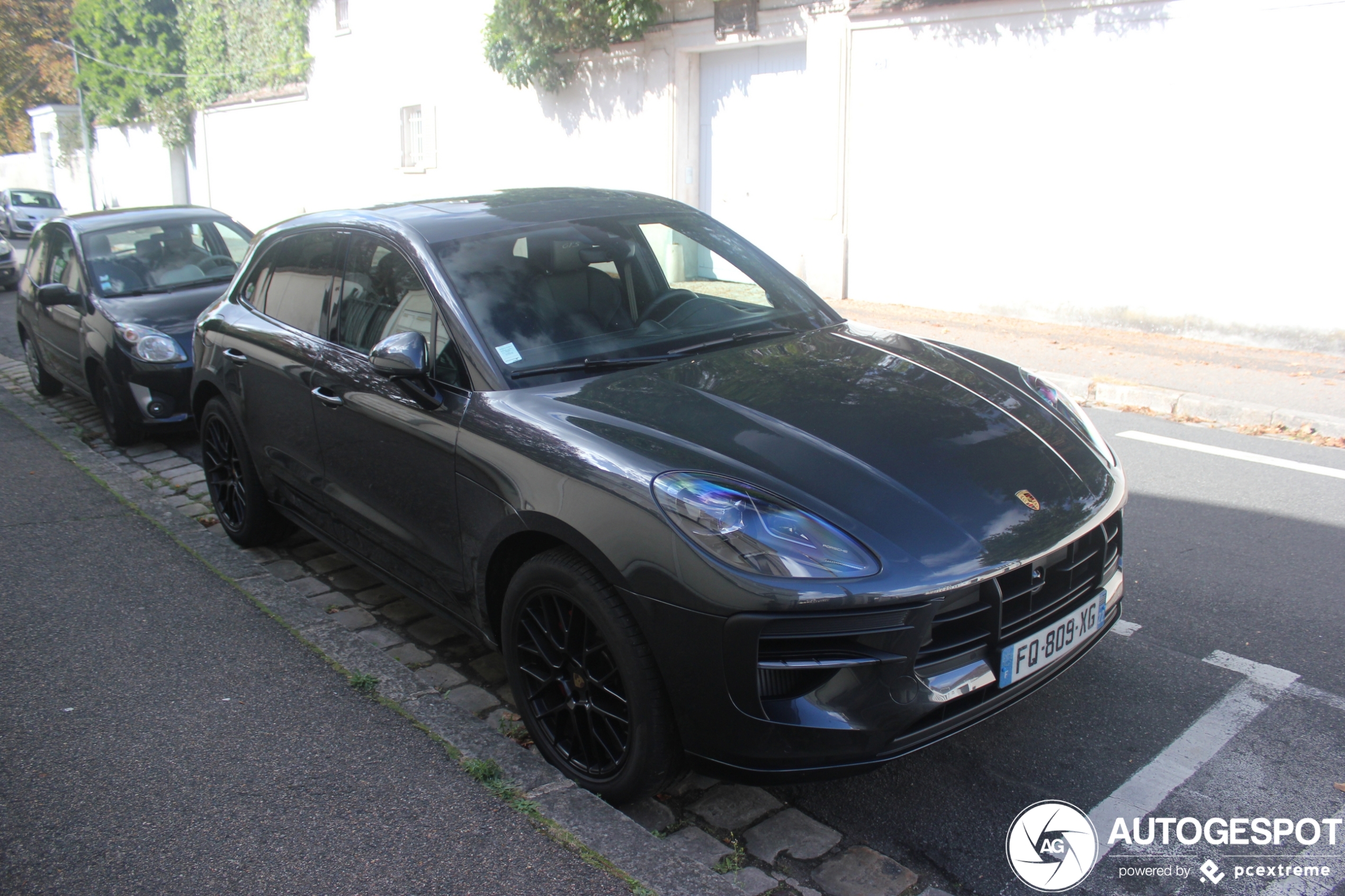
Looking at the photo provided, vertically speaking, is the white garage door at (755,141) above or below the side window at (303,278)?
above

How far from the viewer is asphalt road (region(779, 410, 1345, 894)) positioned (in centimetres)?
292

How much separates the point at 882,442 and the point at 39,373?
28.4 feet

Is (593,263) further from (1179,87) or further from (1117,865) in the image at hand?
(1179,87)

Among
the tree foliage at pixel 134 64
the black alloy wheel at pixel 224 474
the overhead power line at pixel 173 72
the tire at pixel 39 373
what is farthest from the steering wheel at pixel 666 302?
the tree foliage at pixel 134 64

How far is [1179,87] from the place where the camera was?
9.92 meters

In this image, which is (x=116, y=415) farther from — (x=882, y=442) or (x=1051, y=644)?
(x=1051, y=644)

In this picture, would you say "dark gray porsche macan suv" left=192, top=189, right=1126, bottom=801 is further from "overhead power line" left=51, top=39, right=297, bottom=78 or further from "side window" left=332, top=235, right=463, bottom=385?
"overhead power line" left=51, top=39, right=297, bottom=78

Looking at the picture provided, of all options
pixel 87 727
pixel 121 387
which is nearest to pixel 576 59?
pixel 121 387

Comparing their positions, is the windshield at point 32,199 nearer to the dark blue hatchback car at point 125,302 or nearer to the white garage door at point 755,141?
the white garage door at point 755,141

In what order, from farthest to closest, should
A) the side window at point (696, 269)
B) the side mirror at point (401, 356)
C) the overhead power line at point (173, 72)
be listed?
the overhead power line at point (173, 72) → the side window at point (696, 269) → the side mirror at point (401, 356)

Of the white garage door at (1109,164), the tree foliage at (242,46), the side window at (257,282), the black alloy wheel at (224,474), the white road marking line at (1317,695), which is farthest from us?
the tree foliage at (242,46)

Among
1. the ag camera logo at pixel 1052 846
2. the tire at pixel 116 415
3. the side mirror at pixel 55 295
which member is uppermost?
the side mirror at pixel 55 295

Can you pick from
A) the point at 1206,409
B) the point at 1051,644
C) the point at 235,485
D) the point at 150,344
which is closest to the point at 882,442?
the point at 1051,644

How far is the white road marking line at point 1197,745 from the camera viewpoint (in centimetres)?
300
